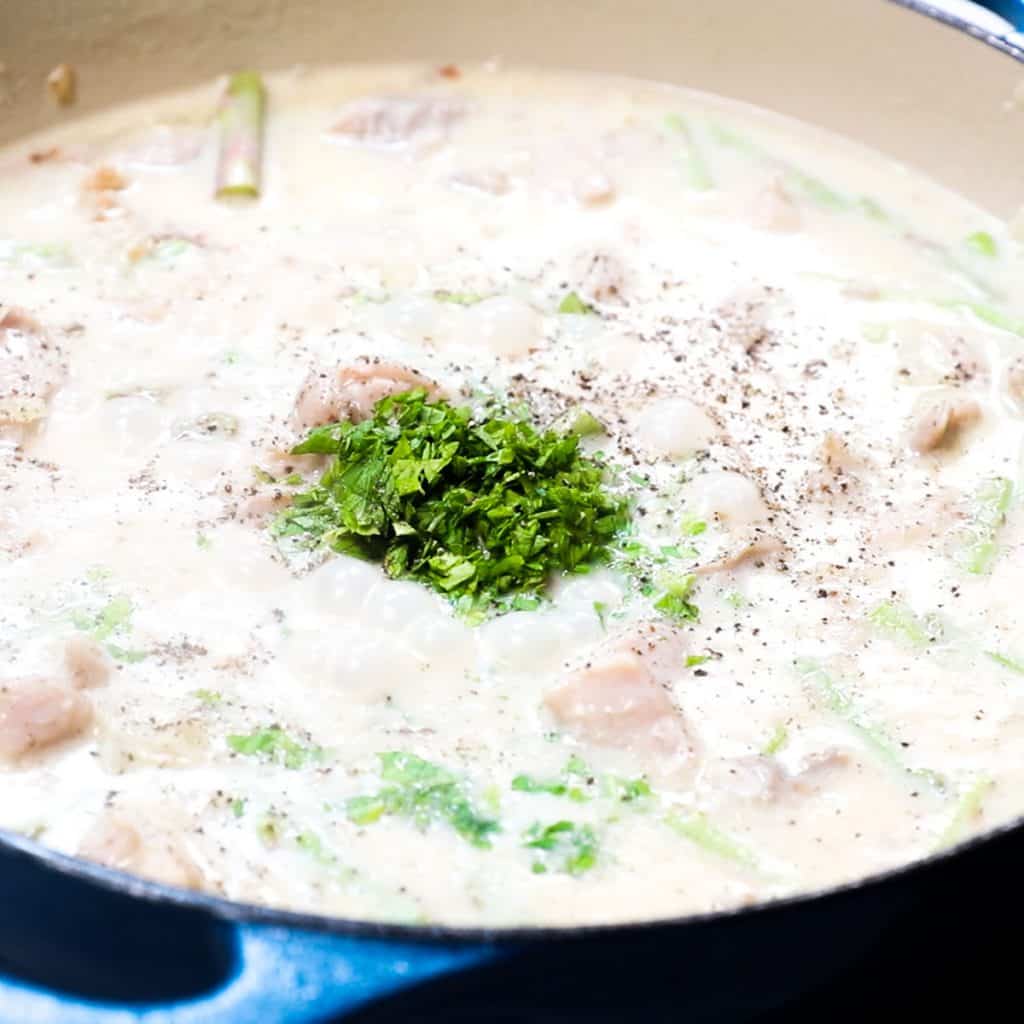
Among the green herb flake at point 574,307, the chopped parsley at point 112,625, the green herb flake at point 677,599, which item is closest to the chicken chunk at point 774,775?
the green herb flake at point 677,599

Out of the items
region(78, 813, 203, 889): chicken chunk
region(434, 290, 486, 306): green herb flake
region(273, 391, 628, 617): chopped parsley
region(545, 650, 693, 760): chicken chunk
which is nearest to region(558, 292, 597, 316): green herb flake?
region(434, 290, 486, 306): green herb flake

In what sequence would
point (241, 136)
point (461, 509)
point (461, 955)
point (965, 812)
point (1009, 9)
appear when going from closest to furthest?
point (461, 955), point (965, 812), point (461, 509), point (1009, 9), point (241, 136)

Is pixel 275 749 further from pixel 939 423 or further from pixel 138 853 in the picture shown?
pixel 939 423

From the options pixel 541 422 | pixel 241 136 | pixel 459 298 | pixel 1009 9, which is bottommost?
pixel 541 422

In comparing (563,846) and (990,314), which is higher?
(990,314)

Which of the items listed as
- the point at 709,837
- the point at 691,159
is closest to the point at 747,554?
the point at 709,837

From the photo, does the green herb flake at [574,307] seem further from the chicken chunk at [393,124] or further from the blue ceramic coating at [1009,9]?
the blue ceramic coating at [1009,9]
